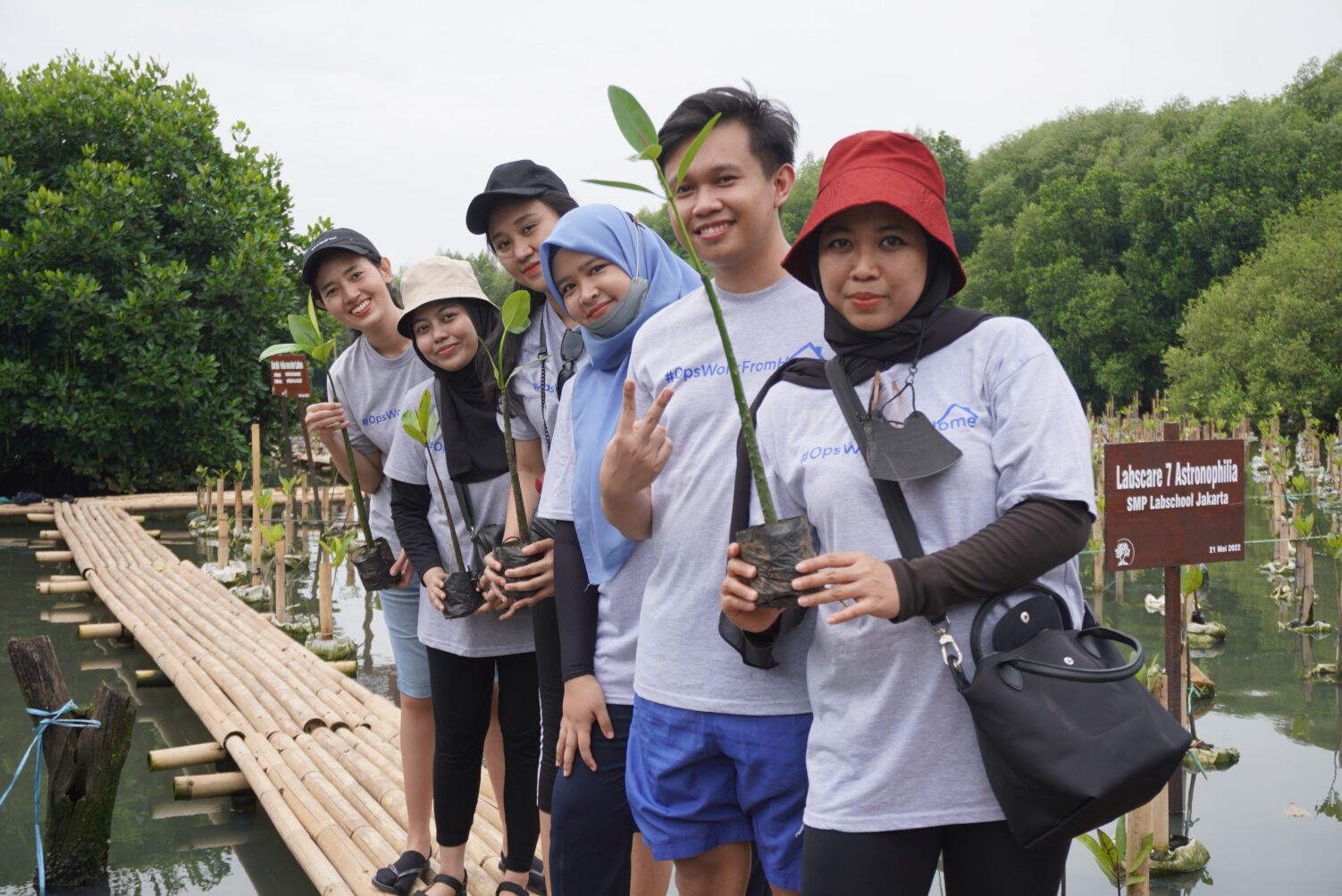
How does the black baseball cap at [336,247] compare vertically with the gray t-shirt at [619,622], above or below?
above

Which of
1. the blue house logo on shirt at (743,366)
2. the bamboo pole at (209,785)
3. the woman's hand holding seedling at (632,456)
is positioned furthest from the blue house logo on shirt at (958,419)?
the bamboo pole at (209,785)

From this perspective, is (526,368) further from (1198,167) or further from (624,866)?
(1198,167)

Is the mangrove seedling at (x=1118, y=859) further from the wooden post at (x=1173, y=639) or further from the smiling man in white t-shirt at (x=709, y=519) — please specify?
the smiling man in white t-shirt at (x=709, y=519)

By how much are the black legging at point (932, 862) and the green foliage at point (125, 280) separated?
528 inches

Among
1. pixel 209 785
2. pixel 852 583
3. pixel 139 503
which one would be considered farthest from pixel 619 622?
pixel 139 503

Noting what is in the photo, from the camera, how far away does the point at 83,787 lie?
3.53 meters

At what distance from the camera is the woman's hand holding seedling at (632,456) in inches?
68.9

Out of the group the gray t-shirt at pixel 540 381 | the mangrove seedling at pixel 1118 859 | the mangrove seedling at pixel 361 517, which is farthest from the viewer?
the mangrove seedling at pixel 361 517

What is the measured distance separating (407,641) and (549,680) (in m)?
0.95

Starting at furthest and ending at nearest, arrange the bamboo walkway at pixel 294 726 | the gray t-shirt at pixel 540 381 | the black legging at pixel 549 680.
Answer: the bamboo walkway at pixel 294 726
the gray t-shirt at pixel 540 381
the black legging at pixel 549 680

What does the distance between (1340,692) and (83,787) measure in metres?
5.13

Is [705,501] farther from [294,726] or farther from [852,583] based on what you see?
[294,726]

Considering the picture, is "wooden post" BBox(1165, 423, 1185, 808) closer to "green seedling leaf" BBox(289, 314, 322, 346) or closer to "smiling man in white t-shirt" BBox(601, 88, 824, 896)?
"smiling man in white t-shirt" BBox(601, 88, 824, 896)

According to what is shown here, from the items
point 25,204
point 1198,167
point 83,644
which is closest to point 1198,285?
point 1198,167
